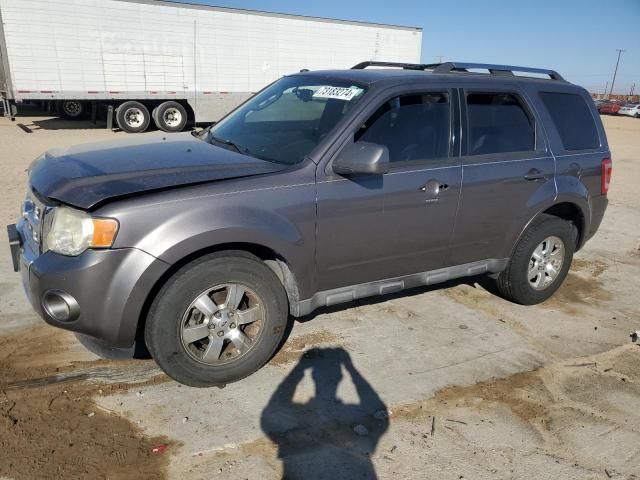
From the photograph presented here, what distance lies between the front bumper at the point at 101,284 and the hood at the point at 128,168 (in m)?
0.30

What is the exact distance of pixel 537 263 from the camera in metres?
4.64

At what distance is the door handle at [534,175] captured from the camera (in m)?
4.21

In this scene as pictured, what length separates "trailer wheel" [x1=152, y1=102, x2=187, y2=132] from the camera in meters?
→ 17.4

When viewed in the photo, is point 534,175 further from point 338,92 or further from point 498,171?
point 338,92

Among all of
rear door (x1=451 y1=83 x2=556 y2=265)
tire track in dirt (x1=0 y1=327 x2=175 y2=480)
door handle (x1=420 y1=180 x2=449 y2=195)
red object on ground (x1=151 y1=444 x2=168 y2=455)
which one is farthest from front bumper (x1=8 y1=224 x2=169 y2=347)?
rear door (x1=451 y1=83 x2=556 y2=265)

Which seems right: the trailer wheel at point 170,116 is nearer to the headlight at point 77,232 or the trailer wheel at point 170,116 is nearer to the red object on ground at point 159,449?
the headlight at point 77,232

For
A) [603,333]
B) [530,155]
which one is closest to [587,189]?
[530,155]

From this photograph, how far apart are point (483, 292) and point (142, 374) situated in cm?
318

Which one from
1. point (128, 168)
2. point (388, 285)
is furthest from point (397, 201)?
point (128, 168)

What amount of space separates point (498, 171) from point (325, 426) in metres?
2.33

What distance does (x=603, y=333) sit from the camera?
437 cm

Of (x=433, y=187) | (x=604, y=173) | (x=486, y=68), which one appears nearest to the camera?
(x=433, y=187)

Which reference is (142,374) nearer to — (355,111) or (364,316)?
(364,316)

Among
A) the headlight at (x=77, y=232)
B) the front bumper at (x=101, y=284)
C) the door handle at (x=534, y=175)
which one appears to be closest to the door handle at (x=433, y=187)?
the door handle at (x=534, y=175)
